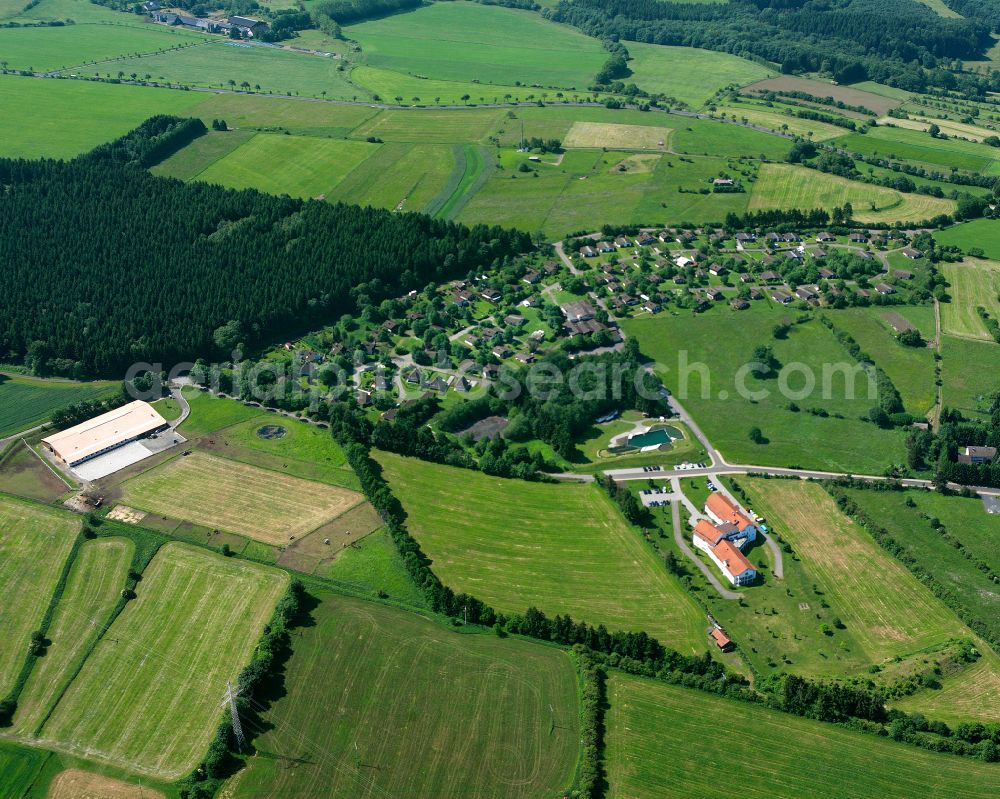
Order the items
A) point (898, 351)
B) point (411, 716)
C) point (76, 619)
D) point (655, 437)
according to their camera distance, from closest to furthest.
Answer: point (411, 716) < point (76, 619) < point (655, 437) < point (898, 351)

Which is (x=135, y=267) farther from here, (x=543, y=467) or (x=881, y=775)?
(x=881, y=775)

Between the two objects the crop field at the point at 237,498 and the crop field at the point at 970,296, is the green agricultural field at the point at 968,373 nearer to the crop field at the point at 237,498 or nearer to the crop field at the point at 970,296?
the crop field at the point at 970,296

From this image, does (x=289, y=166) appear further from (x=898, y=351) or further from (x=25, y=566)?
(x=898, y=351)

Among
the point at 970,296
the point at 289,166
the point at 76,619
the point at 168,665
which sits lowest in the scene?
the point at 168,665

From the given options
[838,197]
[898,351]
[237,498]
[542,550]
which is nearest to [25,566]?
[237,498]

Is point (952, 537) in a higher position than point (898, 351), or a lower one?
lower

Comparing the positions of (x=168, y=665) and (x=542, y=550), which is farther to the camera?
(x=542, y=550)

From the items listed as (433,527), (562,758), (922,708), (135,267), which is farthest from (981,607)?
(135,267)
